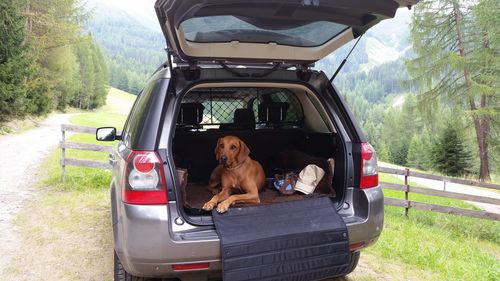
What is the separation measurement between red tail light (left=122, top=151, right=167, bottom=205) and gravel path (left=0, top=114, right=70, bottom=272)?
8.34 feet

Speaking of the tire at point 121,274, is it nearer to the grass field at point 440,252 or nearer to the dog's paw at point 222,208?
the dog's paw at point 222,208

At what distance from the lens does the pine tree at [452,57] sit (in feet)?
61.6

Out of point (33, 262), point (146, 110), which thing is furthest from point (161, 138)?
point (33, 262)

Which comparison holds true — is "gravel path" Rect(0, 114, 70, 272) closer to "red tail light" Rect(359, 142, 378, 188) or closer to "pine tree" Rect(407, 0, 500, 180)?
"red tail light" Rect(359, 142, 378, 188)

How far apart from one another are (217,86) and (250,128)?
59.7 inches

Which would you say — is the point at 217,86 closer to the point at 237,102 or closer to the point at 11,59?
the point at 237,102

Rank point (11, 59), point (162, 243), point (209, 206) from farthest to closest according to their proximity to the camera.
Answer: point (11, 59), point (209, 206), point (162, 243)

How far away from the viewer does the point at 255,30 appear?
2.67 metres

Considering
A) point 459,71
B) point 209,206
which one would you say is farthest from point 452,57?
point 209,206

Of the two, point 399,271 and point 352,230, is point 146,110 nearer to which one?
point 352,230

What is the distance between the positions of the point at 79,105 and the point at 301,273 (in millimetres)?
62033

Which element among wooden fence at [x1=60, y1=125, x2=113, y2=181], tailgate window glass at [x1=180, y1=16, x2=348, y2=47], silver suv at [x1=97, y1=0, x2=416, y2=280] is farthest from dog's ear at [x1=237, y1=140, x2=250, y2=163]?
wooden fence at [x1=60, y1=125, x2=113, y2=181]

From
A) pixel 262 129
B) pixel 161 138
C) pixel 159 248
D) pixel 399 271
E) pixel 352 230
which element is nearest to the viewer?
pixel 159 248

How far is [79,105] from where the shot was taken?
58.2 meters
